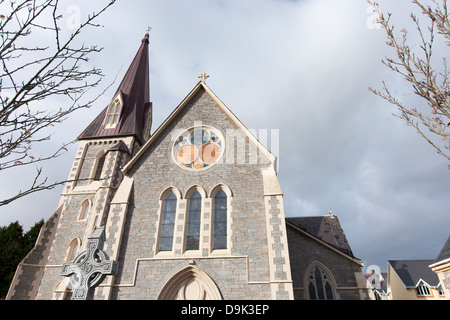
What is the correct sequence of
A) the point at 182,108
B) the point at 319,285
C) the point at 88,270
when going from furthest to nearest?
the point at 182,108 < the point at 319,285 < the point at 88,270

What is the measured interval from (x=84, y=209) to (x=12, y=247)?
1800cm

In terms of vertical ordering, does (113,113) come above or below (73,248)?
above

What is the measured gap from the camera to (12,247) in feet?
87.8

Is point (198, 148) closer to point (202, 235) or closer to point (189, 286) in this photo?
→ point (202, 235)

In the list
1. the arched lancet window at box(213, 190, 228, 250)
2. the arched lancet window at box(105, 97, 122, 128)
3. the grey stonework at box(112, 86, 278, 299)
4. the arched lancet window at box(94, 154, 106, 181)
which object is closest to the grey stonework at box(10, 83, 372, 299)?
the grey stonework at box(112, 86, 278, 299)

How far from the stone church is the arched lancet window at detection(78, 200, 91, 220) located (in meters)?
0.06

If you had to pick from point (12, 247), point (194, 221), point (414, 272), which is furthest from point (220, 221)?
point (414, 272)

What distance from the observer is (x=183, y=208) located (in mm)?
10727

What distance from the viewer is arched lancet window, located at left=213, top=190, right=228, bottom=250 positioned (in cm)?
997

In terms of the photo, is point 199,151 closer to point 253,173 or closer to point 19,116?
point 253,173

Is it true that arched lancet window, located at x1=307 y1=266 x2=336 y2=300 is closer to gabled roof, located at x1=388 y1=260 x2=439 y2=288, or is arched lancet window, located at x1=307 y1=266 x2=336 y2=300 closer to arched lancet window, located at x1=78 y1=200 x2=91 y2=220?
arched lancet window, located at x1=78 y1=200 x2=91 y2=220

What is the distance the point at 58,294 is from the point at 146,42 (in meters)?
25.2

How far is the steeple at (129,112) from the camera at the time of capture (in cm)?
1953

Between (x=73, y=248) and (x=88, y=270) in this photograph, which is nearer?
(x=88, y=270)
